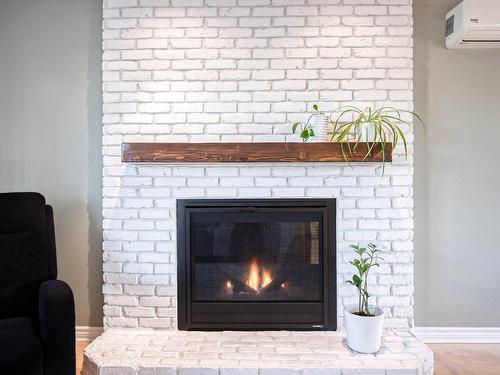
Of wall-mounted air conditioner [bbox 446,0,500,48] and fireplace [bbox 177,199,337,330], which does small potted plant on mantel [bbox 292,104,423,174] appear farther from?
wall-mounted air conditioner [bbox 446,0,500,48]

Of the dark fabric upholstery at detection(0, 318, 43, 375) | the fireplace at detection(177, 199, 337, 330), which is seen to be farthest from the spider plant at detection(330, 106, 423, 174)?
the dark fabric upholstery at detection(0, 318, 43, 375)

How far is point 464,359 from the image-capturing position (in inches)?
98.3

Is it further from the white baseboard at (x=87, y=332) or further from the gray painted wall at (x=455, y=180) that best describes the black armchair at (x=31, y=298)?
the gray painted wall at (x=455, y=180)

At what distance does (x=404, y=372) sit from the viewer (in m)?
2.07

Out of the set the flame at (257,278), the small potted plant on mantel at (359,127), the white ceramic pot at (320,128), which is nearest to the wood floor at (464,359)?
the flame at (257,278)

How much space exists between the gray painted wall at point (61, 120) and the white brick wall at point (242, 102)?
232mm

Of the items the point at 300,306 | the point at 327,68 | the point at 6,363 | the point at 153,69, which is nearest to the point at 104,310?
the point at 6,363

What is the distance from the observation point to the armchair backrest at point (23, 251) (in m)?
2.04

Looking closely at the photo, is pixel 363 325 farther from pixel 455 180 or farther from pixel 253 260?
pixel 455 180

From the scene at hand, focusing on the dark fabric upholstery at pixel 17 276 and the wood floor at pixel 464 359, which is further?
the wood floor at pixel 464 359

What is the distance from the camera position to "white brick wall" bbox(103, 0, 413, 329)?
→ 2549 millimetres

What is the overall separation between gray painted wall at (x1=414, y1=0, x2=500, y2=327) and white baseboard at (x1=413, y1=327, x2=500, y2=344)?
0.04 m

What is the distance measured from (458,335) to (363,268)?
1032mm

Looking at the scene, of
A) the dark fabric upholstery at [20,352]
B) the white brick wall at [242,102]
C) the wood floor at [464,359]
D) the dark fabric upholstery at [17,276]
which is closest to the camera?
the dark fabric upholstery at [20,352]
